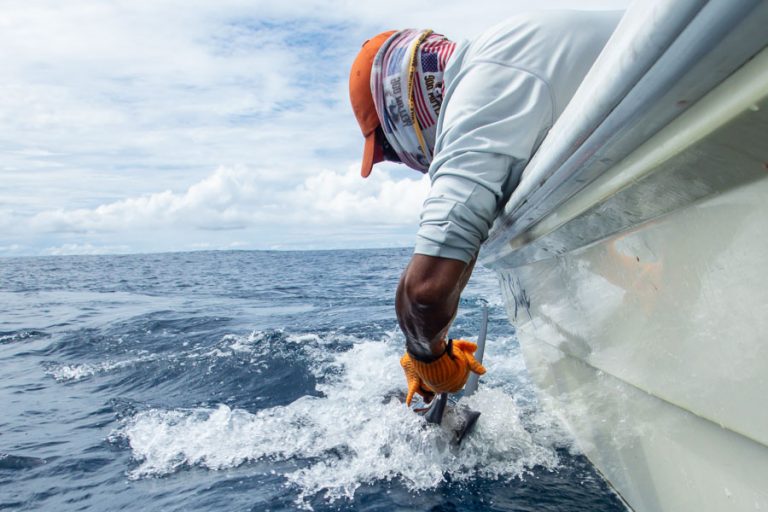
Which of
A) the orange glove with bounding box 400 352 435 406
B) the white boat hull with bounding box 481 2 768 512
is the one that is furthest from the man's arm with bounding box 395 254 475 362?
the orange glove with bounding box 400 352 435 406

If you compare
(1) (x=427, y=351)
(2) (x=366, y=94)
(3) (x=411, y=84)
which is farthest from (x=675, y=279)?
(2) (x=366, y=94)

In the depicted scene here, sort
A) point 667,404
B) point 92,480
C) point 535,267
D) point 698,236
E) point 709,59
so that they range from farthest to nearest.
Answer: point 92,480
point 535,267
point 667,404
point 698,236
point 709,59

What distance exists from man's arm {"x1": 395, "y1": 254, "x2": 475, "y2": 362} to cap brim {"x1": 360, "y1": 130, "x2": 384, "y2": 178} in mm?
842

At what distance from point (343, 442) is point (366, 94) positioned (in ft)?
5.55

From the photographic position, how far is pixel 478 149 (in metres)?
1.55

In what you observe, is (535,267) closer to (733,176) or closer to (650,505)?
(650,505)

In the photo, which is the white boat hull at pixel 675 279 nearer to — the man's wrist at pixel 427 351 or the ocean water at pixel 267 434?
the man's wrist at pixel 427 351

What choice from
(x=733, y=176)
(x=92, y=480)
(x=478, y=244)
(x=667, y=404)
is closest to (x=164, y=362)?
(x=92, y=480)

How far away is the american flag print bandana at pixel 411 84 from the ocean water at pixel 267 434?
135 cm

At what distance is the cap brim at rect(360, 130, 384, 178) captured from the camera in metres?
2.36

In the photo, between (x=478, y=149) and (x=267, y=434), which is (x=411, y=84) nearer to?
(x=478, y=149)

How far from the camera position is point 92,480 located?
2691 millimetres

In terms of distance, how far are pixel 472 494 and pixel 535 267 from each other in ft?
3.08

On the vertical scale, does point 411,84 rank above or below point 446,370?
above
